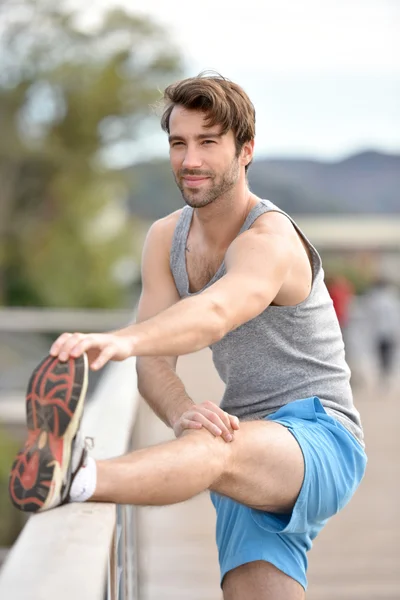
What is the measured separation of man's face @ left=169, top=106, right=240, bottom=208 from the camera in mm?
2930

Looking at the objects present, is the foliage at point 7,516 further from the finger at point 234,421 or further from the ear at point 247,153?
the finger at point 234,421

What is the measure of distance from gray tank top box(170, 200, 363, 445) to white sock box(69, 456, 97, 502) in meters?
0.70

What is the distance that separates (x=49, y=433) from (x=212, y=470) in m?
0.41

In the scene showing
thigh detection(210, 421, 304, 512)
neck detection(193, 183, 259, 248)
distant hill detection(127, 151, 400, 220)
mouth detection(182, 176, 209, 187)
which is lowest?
thigh detection(210, 421, 304, 512)

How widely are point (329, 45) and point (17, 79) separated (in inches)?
1554

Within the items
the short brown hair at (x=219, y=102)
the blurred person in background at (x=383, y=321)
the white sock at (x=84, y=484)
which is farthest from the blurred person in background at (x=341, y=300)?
the white sock at (x=84, y=484)

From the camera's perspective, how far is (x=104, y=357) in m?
2.31

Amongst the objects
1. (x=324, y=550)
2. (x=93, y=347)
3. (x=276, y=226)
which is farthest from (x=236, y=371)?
(x=324, y=550)

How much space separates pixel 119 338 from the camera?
7.80 ft

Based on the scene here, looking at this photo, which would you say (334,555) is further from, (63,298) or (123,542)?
(63,298)

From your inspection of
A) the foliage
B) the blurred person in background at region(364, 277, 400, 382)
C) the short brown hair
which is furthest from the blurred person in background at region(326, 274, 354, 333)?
the short brown hair

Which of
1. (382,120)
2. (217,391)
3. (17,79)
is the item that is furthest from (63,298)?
(382,120)

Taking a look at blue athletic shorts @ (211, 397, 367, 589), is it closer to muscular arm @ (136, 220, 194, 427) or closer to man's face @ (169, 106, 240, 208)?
muscular arm @ (136, 220, 194, 427)

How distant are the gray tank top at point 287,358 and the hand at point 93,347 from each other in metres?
0.67
